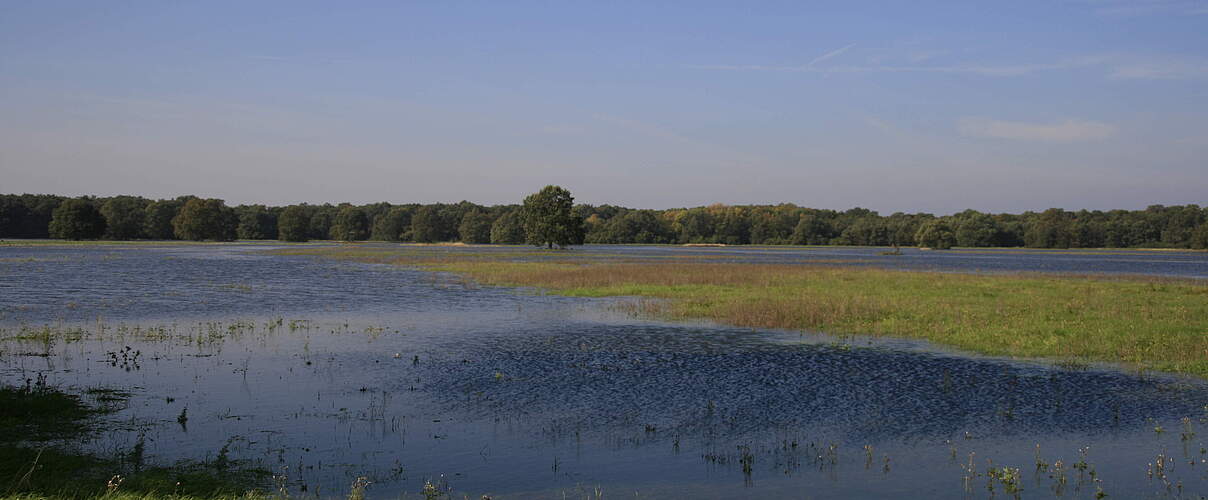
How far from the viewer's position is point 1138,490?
1323 centimetres

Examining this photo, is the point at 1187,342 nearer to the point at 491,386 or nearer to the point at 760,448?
the point at 760,448

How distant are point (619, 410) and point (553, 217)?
13308 centimetres

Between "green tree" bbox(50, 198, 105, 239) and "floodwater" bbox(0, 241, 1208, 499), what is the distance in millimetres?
177701

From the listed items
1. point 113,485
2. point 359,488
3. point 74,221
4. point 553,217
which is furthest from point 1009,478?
point 74,221

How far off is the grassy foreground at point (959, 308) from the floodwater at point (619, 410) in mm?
2644

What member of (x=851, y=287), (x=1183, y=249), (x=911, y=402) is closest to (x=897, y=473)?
(x=911, y=402)

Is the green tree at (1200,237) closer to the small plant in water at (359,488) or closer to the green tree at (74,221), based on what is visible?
the small plant in water at (359,488)

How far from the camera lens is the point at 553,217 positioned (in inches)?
5950

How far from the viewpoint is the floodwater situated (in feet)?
45.3

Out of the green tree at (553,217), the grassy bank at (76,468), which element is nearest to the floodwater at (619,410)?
the grassy bank at (76,468)

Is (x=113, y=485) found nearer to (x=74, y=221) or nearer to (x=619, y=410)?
(x=619, y=410)

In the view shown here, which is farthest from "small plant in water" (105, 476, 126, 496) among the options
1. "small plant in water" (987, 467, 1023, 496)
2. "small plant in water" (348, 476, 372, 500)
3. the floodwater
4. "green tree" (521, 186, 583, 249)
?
"green tree" (521, 186, 583, 249)

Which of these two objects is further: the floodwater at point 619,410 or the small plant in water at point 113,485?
the floodwater at point 619,410

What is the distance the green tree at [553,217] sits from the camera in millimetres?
151500
